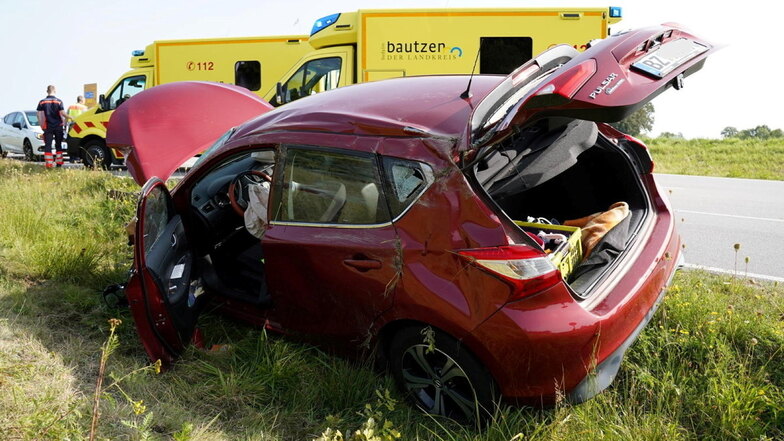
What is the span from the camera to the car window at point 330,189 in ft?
10.2

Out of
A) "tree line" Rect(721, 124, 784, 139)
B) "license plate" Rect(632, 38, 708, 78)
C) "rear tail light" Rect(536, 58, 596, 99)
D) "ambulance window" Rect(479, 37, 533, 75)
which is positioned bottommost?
"tree line" Rect(721, 124, 784, 139)

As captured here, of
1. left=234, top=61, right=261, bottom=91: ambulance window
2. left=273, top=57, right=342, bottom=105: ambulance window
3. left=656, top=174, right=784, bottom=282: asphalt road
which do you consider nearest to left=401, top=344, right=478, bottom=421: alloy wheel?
left=656, top=174, right=784, bottom=282: asphalt road

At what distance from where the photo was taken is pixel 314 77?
11258 mm

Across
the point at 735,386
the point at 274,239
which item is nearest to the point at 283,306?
the point at 274,239

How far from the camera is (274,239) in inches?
135

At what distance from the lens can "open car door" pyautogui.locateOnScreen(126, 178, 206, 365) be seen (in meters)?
3.38

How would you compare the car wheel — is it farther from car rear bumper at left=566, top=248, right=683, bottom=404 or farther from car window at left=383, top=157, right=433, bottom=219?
car rear bumper at left=566, top=248, right=683, bottom=404

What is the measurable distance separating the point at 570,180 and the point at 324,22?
26.9 ft

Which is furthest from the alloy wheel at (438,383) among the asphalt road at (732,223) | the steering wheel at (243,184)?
the asphalt road at (732,223)

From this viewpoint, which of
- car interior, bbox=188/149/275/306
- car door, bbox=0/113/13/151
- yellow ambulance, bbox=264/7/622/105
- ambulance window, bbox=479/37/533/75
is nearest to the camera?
car interior, bbox=188/149/275/306

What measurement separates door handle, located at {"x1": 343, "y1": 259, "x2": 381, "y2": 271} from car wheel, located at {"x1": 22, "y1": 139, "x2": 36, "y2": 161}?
54.7ft

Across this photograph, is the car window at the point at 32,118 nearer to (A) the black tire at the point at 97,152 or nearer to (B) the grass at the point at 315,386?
(A) the black tire at the point at 97,152

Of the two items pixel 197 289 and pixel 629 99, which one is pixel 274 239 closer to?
pixel 197 289

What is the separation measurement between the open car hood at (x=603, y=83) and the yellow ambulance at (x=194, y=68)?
10441mm
